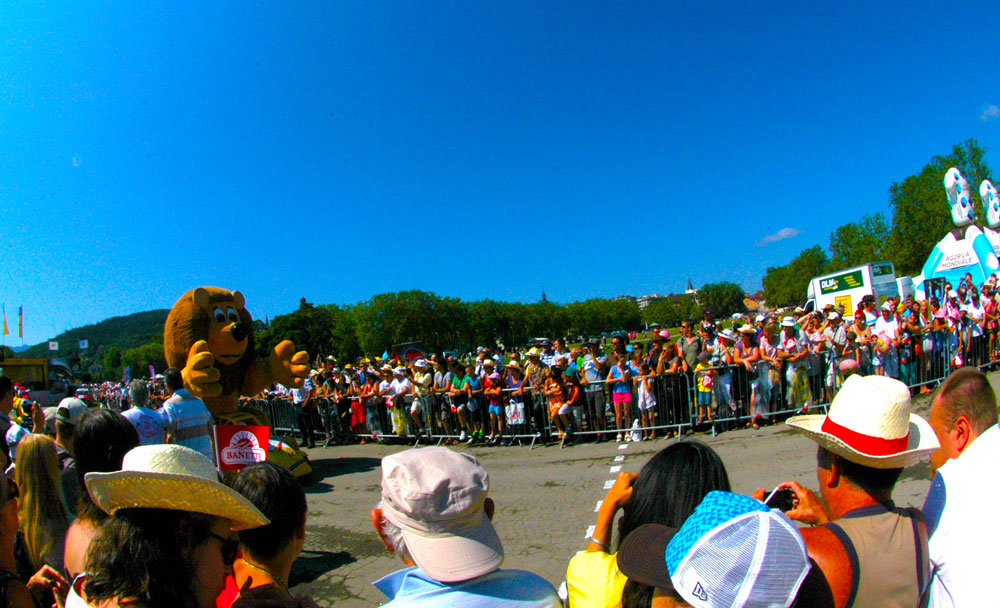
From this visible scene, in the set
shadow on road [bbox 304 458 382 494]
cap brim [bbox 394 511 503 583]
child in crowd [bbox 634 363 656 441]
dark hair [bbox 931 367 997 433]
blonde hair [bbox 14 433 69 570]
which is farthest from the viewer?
child in crowd [bbox 634 363 656 441]

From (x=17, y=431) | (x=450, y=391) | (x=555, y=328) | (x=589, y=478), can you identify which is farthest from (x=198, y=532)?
(x=555, y=328)

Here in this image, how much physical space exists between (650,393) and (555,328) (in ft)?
341

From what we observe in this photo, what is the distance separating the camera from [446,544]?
1588 millimetres

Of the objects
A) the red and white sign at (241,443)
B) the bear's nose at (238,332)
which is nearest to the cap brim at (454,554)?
the red and white sign at (241,443)

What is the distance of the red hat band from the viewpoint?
1803 millimetres

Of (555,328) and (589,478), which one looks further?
(555,328)

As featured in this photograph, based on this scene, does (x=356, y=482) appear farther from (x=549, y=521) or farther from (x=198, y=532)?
(x=198, y=532)

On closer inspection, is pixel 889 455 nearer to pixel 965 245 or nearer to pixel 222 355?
pixel 222 355

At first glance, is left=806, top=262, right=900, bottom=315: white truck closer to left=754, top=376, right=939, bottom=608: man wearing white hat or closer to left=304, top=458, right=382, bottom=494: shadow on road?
left=304, top=458, right=382, bottom=494: shadow on road

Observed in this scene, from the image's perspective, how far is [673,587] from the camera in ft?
4.19

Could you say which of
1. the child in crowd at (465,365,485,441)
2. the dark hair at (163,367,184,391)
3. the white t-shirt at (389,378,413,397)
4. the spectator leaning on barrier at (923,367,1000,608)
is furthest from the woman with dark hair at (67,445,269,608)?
the white t-shirt at (389,378,413,397)

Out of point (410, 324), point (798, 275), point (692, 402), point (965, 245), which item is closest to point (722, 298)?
point (798, 275)

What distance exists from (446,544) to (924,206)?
49253mm

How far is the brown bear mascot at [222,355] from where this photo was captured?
23.3 feet
